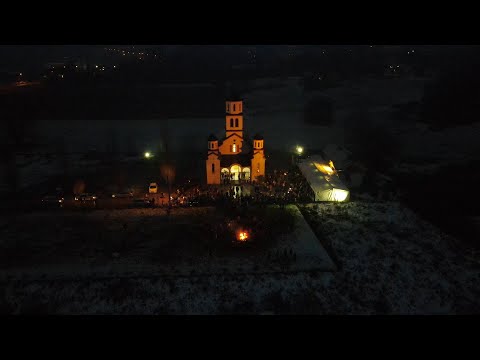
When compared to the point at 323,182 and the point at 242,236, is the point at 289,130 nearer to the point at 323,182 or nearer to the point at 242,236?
the point at 323,182

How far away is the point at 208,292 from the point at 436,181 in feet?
74.7

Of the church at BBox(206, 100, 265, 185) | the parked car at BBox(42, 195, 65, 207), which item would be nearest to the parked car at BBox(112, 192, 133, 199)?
the parked car at BBox(42, 195, 65, 207)

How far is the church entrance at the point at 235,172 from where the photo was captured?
27703 millimetres

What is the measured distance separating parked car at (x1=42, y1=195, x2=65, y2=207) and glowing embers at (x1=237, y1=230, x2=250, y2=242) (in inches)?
498

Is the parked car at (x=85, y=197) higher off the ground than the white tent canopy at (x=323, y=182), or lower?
lower

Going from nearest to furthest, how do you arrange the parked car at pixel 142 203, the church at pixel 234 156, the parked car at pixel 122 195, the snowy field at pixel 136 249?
1. the snowy field at pixel 136 249
2. the parked car at pixel 142 203
3. the parked car at pixel 122 195
4. the church at pixel 234 156

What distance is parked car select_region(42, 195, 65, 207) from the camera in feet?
79.0

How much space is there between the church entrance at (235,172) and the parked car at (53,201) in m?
11.9

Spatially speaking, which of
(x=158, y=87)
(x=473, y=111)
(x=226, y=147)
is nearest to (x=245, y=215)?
(x=226, y=147)

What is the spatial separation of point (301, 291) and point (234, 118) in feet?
53.5

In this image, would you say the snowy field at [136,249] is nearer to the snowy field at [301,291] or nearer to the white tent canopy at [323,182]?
the snowy field at [301,291]

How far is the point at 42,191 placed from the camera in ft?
86.8

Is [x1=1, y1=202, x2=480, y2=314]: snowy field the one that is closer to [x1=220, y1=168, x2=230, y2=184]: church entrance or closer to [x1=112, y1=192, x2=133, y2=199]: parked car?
[x1=112, y1=192, x2=133, y2=199]: parked car

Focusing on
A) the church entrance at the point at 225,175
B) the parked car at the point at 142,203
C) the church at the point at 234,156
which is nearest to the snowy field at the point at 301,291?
the parked car at the point at 142,203
